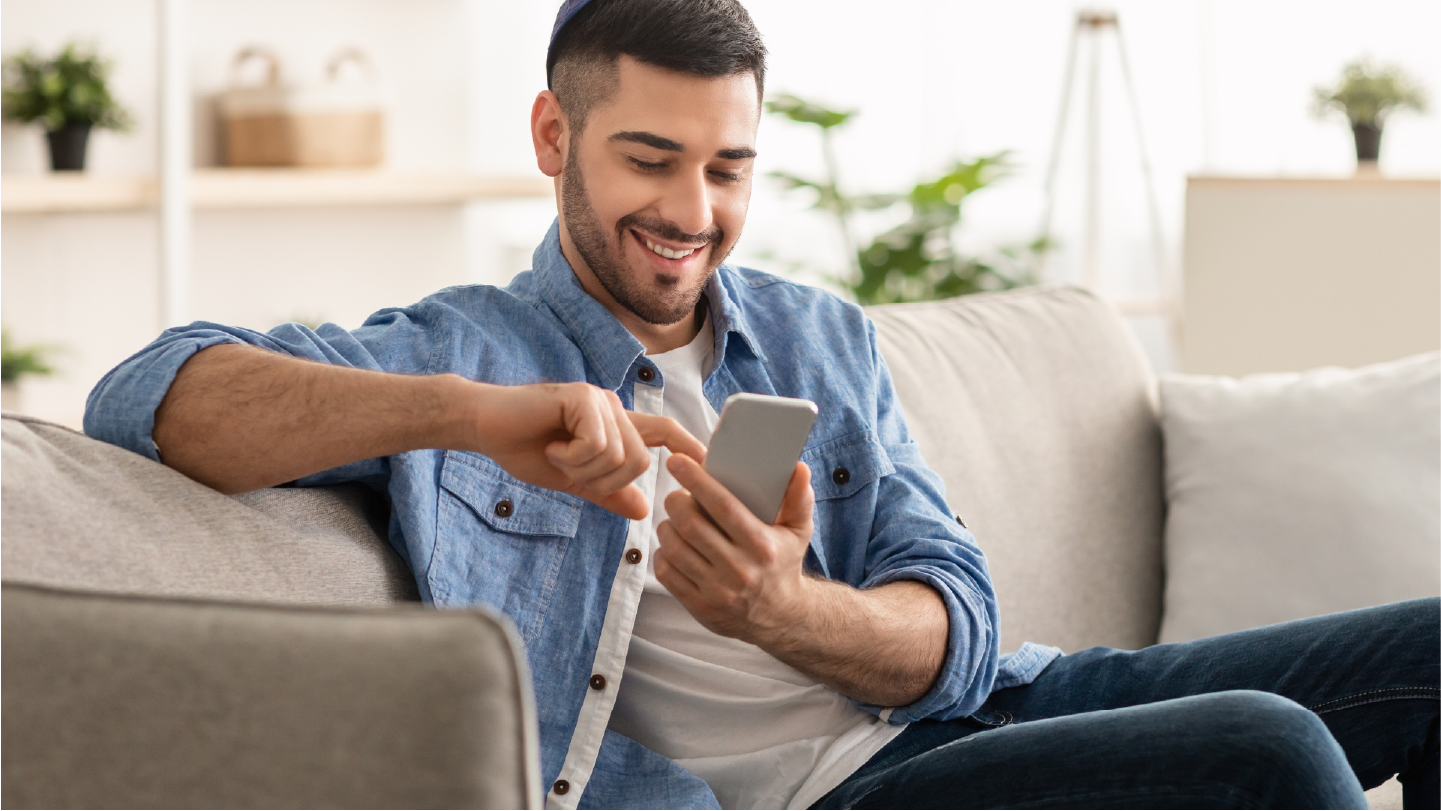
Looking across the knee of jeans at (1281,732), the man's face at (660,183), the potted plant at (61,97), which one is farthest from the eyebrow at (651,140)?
the potted plant at (61,97)

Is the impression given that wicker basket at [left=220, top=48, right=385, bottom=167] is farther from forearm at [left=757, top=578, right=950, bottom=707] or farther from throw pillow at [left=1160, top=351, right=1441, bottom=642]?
forearm at [left=757, top=578, right=950, bottom=707]

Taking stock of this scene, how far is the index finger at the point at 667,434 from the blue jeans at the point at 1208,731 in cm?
34

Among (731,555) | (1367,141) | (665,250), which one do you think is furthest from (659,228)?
(1367,141)

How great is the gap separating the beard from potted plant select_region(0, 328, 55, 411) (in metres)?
1.63

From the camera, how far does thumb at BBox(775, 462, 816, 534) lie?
1061 millimetres

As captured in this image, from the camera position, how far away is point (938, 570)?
1.27 meters

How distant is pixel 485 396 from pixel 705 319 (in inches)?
16.9

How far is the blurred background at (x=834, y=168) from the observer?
257cm

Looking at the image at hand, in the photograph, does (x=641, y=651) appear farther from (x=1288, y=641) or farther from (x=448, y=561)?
A: (x=1288, y=641)

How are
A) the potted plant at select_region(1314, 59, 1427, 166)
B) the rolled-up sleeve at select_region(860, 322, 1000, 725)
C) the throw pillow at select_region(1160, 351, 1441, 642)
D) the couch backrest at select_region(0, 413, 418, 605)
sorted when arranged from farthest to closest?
1. the potted plant at select_region(1314, 59, 1427, 166)
2. the throw pillow at select_region(1160, 351, 1441, 642)
3. the rolled-up sleeve at select_region(860, 322, 1000, 725)
4. the couch backrest at select_region(0, 413, 418, 605)

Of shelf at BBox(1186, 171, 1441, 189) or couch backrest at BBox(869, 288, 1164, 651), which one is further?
shelf at BBox(1186, 171, 1441, 189)

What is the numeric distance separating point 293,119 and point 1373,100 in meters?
2.81

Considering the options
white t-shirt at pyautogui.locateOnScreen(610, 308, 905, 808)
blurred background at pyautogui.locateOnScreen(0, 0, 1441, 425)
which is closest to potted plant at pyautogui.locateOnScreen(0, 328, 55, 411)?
blurred background at pyautogui.locateOnScreen(0, 0, 1441, 425)

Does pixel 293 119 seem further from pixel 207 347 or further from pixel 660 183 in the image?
pixel 207 347
